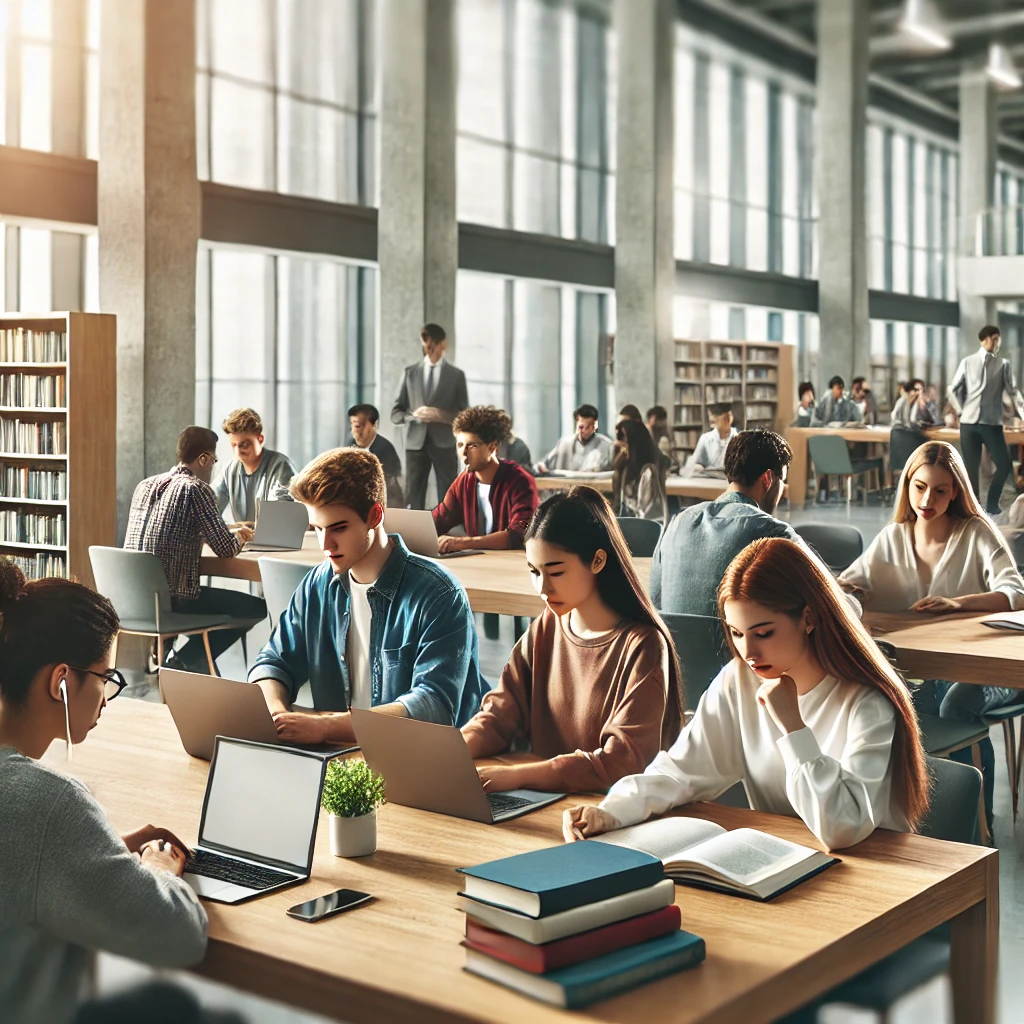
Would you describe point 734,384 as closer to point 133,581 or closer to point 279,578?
point 133,581

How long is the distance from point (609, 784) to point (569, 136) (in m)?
15.5

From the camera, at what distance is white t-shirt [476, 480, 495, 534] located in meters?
6.24

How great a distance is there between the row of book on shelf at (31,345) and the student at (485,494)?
2671mm

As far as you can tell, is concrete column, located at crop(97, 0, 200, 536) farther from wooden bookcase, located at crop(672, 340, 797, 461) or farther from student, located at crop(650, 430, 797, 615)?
wooden bookcase, located at crop(672, 340, 797, 461)

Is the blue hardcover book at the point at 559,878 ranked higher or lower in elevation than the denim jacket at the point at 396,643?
lower

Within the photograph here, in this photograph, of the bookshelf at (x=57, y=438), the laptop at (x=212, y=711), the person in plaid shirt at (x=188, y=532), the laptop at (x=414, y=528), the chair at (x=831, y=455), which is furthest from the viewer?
the chair at (x=831, y=455)

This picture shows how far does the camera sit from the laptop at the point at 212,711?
2582mm

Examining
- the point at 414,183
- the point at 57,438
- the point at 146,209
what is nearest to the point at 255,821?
the point at 57,438

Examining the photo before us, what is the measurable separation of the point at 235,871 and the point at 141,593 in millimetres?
3936

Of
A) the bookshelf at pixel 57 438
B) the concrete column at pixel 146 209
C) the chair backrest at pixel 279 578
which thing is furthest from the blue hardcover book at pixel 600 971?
the concrete column at pixel 146 209

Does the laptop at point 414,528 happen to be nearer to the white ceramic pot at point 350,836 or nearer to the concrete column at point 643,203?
the white ceramic pot at point 350,836

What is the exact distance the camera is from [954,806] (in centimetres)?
230

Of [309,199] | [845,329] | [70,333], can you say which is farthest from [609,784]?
[845,329]

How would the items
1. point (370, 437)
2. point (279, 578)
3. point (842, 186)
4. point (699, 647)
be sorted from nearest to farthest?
point (699, 647) → point (279, 578) → point (370, 437) → point (842, 186)
